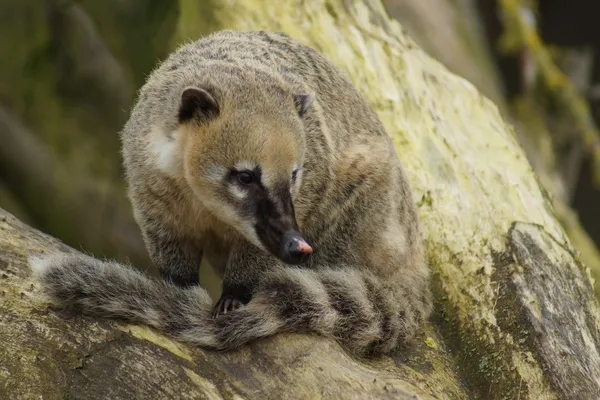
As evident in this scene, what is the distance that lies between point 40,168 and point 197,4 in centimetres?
244

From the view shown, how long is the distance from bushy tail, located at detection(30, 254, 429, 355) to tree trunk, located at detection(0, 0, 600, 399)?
0.23 feet

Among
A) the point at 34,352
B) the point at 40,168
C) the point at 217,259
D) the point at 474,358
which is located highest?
the point at 474,358

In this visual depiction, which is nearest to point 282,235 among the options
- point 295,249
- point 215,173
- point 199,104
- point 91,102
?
point 295,249

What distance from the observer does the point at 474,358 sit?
4.07 meters

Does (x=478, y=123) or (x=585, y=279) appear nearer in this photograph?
(x=585, y=279)

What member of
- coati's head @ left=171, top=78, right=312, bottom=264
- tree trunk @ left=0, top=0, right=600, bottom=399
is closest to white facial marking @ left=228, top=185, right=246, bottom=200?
coati's head @ left=171, top=78, right=312, bottom=264

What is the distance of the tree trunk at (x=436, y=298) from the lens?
310cm

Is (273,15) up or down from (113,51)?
up

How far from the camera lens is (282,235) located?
3.53m

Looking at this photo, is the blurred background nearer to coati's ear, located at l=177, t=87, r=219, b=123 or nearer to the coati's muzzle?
coati's ear, located at l=177, t=87, r=219, b=123

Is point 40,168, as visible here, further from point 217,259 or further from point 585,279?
point 585,279

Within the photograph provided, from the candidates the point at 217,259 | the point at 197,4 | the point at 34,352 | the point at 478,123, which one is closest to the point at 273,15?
the point at 197,4

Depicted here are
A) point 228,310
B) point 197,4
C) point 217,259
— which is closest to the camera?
point 228,310

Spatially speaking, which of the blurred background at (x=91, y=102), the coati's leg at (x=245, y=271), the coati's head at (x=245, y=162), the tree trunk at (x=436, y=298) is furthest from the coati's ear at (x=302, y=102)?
the blurred background at (x=91, y=102)
